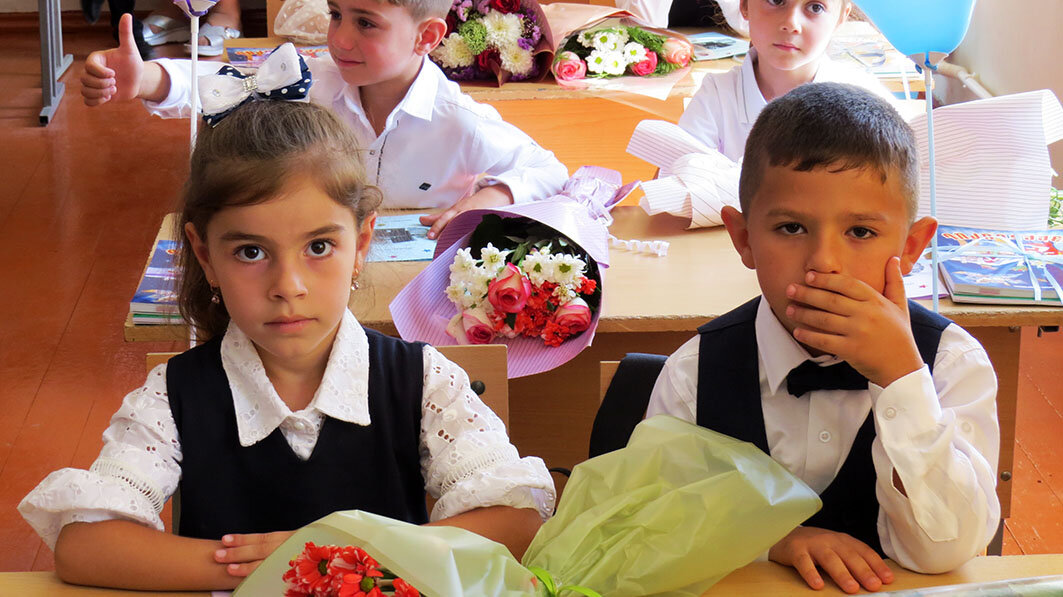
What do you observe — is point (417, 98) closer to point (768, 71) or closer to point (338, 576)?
point (768, 71)

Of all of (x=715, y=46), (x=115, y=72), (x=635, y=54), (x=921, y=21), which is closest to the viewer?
(x=921, y=21)

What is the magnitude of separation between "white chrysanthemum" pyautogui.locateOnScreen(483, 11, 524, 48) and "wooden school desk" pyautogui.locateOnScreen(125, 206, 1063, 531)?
1246 millimetres

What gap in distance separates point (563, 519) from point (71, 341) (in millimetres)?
2709

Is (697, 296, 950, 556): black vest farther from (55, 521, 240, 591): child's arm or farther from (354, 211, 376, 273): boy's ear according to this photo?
(55, 521, 240, 591): child's arm

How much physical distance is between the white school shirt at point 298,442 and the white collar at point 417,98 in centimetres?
107

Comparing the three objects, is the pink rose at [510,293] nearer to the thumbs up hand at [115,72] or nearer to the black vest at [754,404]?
the black vest at [754,404]

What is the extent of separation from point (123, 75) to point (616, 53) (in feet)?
5.56

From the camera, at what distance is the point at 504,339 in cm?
189

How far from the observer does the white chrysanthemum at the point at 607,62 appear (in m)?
3.41

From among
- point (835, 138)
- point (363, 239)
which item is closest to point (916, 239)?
point (835, 138)

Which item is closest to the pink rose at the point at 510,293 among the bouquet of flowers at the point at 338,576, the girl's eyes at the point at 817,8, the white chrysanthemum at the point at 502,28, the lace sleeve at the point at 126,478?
the lace sleeve at the point at 126,478

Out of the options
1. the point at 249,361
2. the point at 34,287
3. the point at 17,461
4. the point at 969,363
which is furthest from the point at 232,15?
the point at 969,363

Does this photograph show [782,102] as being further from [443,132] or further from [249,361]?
[443,132]

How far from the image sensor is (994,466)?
4.23 ft
